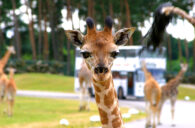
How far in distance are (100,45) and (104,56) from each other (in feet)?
0.69

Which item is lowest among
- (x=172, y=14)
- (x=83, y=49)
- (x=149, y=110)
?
(x=149, y=110)

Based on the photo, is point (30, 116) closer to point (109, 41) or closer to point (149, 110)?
point (149, 110)

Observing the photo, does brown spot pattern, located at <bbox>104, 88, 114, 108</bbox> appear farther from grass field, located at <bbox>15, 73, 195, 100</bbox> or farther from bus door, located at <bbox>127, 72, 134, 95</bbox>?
grass field, located at <bbox>15, 73, 195, 100</bbox>

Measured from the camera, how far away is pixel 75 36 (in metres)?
5.88

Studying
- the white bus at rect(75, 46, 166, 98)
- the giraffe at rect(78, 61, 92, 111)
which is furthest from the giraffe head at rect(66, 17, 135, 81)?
the white bus at rect(75, 46, 166, 98)

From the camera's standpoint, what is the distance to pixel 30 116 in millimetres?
21266

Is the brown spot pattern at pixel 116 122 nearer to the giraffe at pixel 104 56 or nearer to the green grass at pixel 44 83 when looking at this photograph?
the giraffe at pixel 104 56

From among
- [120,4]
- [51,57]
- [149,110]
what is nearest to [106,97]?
[149,110]

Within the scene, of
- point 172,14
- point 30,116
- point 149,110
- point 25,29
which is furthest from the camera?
point 25,29

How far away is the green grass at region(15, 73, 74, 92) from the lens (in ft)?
149

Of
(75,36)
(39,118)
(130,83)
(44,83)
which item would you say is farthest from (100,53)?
(44,83)

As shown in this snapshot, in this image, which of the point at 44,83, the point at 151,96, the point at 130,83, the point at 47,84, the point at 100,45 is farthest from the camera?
the point at 44,83

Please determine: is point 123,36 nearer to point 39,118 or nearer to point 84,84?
point 39,118

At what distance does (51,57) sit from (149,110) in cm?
6238
